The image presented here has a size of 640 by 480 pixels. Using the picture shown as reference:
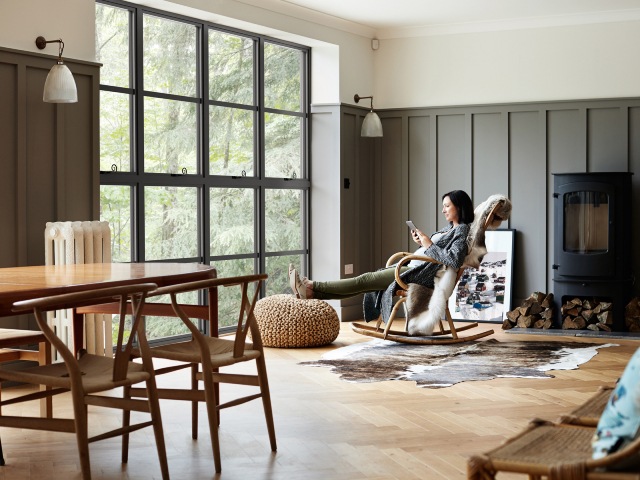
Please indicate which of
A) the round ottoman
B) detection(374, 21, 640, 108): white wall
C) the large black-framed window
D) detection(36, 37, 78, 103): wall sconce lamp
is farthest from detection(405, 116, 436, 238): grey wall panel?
detection(36, 37, 78, 103): wall sconce lamp

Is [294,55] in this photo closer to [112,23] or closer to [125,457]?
[112,23]

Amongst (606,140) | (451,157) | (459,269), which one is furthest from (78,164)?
(606,140)

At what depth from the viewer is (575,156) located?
8.67 m

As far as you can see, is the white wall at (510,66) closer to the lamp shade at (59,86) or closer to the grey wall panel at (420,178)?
the grey wall panel at (420,178)

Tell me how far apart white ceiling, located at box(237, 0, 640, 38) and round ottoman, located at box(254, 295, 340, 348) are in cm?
265

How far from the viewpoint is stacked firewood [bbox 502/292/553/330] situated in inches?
328

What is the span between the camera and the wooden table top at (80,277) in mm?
3299

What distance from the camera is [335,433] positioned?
14.5 ft

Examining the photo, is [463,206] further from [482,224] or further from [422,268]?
[422,268]

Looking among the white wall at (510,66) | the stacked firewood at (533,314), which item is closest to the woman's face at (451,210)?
the stacked firewood at (533,314)

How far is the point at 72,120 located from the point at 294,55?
3.31 metres

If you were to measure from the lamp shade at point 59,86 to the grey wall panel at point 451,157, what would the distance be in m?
4.61

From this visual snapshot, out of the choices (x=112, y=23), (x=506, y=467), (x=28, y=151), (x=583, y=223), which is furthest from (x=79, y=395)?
(x=583, y=223)

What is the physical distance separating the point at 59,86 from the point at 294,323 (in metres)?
2.66
